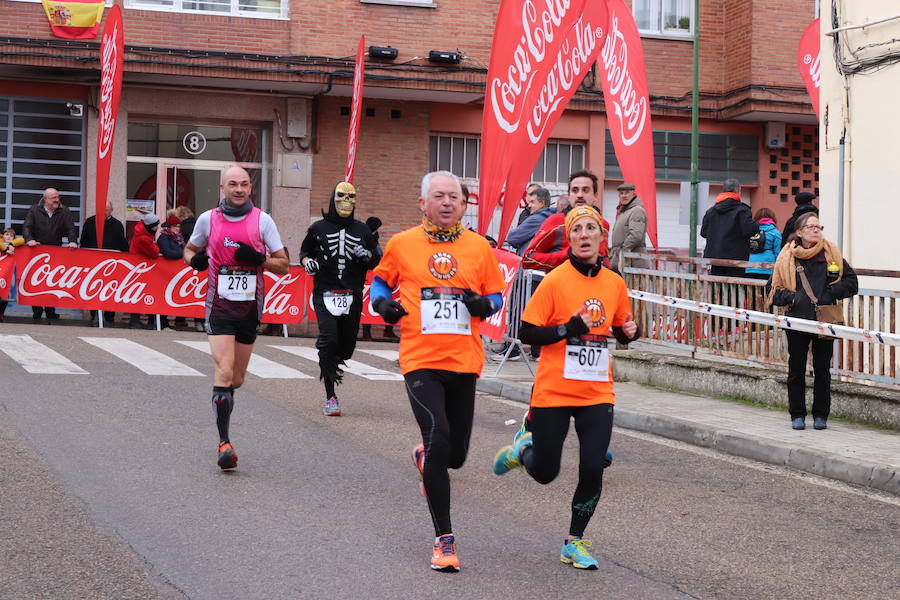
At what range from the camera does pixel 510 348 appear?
47.5ft

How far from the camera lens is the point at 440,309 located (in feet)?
21.1

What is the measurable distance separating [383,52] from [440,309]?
17.6m

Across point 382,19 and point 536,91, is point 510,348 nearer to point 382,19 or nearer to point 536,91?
point 536,91

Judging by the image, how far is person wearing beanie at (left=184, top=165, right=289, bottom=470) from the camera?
845 centimetres

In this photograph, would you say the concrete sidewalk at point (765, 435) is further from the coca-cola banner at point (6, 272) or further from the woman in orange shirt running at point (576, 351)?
the coca-cola banner at point (6, 272)

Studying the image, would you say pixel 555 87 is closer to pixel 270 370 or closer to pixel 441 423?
pixel 270 370

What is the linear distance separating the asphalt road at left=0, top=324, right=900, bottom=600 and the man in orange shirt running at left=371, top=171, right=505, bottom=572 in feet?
2.09

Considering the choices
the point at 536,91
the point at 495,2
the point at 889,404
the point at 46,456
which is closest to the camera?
the point at 46,456

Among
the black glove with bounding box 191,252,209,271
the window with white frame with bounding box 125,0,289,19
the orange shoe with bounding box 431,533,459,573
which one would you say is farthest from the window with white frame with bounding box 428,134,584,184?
the orange shoe with bounding box 431,533,459,573

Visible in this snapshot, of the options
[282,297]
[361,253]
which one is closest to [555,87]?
[361,253]

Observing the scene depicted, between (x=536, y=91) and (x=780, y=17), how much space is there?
1412cm

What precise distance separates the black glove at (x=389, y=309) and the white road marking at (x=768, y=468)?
155 inches

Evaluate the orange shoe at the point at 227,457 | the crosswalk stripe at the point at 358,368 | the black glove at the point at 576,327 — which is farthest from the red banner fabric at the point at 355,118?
the black glove at the point at 576,327

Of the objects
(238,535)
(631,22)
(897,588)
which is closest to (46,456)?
(238,535)
